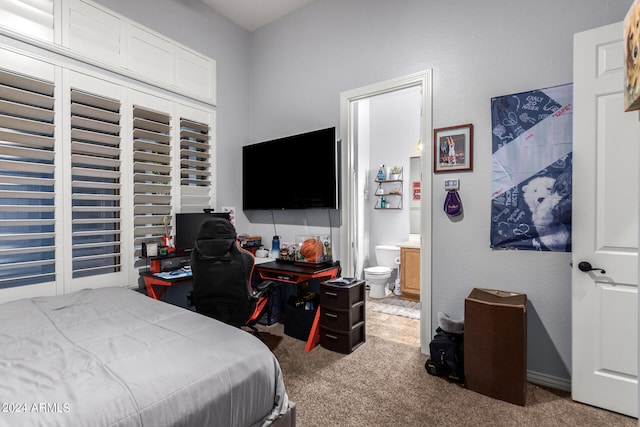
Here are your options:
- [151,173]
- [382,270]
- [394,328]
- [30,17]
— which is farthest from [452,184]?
[30,17]

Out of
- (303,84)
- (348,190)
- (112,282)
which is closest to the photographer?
(112,282)

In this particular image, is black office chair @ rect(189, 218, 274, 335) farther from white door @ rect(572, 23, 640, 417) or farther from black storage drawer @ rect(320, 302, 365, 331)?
white door @ rect(572, 23, 640, 417)

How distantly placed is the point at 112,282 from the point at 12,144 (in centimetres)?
132

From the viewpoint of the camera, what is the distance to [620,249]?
2.03 meters

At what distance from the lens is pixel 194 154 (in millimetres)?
3539

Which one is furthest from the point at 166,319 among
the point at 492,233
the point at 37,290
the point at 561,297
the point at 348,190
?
the point at 561,297

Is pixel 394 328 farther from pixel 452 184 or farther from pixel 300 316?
pixel 452 184

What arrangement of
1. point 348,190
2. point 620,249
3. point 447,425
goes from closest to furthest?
point 447,425 → point 620,249 → point 348,190

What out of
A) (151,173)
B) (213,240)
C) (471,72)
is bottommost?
(213,240)

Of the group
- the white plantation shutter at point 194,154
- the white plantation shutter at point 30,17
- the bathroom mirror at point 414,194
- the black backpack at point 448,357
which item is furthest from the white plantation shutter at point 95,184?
the bathroom mirror at point 414,194

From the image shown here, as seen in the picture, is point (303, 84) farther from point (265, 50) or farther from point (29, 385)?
point (29, 385)

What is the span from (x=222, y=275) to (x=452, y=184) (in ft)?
6.60

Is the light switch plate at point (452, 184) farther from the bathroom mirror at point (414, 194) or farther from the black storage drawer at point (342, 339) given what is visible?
the bathroom mirror at point (414, 194)

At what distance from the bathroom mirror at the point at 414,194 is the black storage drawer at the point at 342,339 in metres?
2.49
